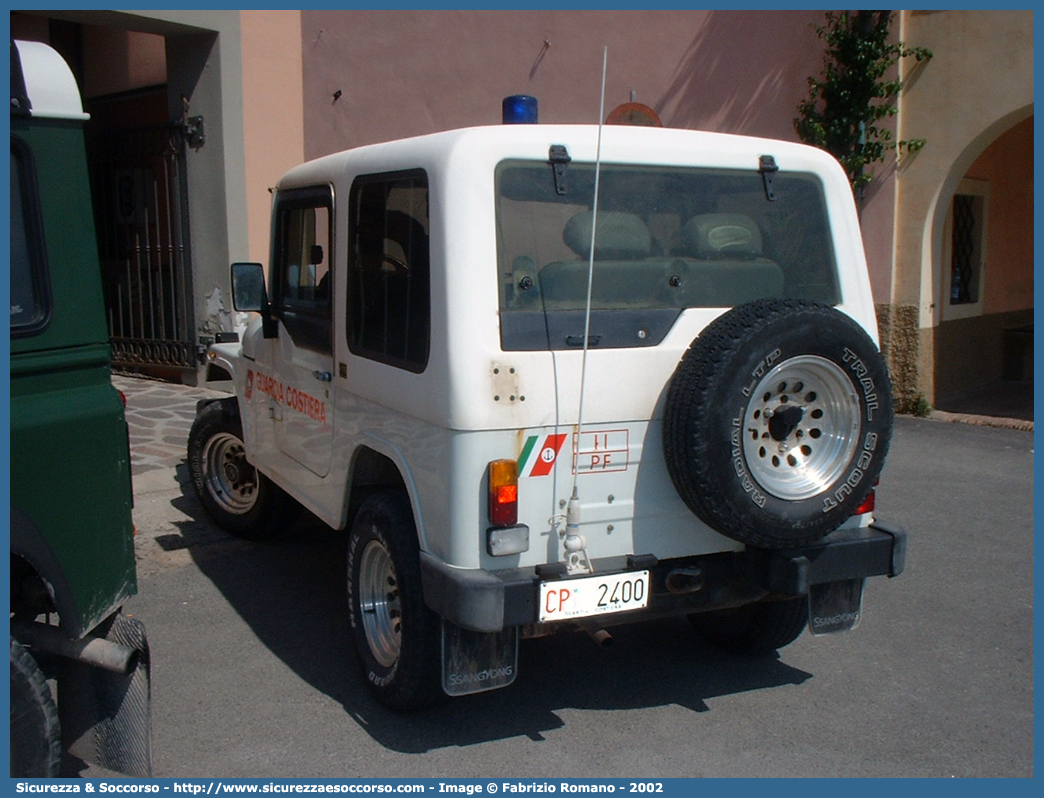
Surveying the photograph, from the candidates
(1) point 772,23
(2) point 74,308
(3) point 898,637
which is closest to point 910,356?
(1) point 772,23

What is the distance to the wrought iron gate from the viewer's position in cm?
977

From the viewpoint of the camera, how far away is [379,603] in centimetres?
385

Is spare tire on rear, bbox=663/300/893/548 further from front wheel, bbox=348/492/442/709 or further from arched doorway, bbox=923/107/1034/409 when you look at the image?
arched doorway, bbox=923/107/1034/409

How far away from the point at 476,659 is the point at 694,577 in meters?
0.82

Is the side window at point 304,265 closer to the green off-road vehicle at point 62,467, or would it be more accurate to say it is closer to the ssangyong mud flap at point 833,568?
the green off-road vehicle at point 62,467

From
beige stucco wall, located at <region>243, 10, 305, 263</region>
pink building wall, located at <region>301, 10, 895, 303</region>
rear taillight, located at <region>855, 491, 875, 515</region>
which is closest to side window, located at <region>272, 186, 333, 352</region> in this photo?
rear taillight, located at <region>855, 491, 875, 515</region>

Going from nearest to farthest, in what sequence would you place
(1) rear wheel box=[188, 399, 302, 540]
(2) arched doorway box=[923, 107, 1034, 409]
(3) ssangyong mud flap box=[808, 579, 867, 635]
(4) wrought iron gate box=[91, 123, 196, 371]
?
(3) ssangyong mud flap box=[808, 579, 867, 635] < (1) rear wheel box=[188, 399, 302, 540] < (4) wrought iron gate box=[91, 123, 196, 371] < (2) arched doorway box=[923, 107, 1034, 409]

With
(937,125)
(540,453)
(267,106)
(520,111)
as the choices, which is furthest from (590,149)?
(937,125)

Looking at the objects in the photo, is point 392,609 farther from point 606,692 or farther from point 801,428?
point 801,428

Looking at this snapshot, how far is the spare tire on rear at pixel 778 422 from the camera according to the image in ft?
10.4

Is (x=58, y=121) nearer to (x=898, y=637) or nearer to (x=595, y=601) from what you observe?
(x=595, y=601)

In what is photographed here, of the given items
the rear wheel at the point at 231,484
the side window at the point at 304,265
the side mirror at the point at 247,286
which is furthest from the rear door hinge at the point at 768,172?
the rear wheel at the point at 231,484

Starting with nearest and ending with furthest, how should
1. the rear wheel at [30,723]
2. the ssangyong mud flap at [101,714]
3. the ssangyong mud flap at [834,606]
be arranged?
the rear wheel at [30,723]
the ssangyong mud flap at [101,714]
the ssangyong mud flap at [834,606]

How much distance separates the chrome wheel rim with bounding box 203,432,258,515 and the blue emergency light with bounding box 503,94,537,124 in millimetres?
2688
